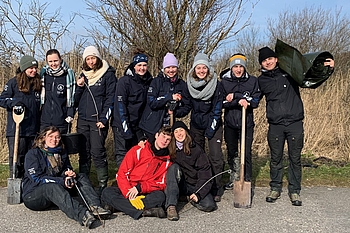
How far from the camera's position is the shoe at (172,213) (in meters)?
4.73

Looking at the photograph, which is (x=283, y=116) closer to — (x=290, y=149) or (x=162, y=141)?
(x=290, y=149)

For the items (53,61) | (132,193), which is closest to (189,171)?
(132,193)

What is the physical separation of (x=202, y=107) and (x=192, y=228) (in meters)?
1.81

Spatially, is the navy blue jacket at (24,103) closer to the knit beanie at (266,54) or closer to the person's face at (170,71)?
the person's face at (170,71)

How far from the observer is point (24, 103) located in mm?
5637

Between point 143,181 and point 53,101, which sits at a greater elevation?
point 53,101

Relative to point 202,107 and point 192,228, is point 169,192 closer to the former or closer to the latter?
point 192,228

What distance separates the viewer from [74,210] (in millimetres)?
4508

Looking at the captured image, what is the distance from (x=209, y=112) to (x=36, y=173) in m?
2.42

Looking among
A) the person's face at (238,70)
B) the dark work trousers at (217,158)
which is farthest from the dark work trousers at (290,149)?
the person's face at (238,70)

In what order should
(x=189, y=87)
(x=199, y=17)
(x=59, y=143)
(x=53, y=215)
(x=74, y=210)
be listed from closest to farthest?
(x=74, y=210) → (x=53, y=215) → (x=59, y=143) → (x=189, y=87) → (x=199, y=17)

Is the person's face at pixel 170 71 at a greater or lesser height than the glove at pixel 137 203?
greater

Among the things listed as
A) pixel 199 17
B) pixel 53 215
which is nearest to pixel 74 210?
pixel 53 215

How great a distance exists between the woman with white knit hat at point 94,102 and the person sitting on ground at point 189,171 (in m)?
1.18
